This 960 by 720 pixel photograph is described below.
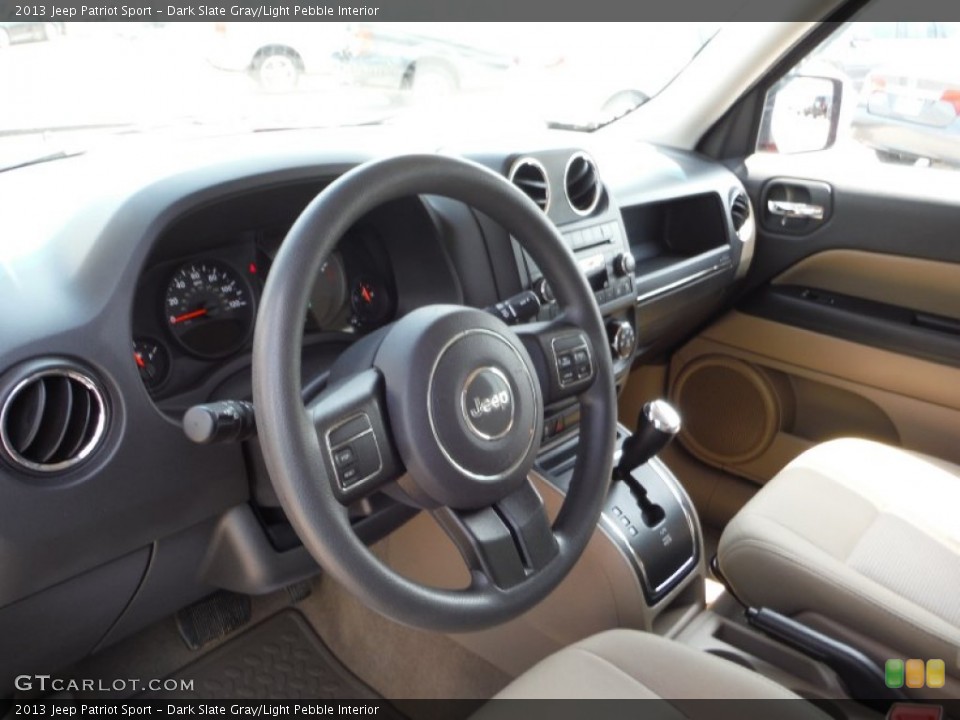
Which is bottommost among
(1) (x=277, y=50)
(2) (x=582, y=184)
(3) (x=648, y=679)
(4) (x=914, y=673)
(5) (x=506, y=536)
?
(4) (x=914, y=673)

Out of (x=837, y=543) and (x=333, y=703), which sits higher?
(x=837, y=543)

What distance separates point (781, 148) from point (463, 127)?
3.30 ft

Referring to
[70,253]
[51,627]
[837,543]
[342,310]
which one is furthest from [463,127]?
[51,627]

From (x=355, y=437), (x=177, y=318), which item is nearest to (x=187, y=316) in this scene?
(x=177, y=318)

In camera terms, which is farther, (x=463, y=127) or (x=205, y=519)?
(x=463, y=127)

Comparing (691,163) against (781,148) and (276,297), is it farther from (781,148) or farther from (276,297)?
(276,297)

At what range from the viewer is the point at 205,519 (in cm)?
128

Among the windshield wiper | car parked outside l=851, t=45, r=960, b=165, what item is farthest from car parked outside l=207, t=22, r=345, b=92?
car parked outside l=851, t=45, r=960, b=165

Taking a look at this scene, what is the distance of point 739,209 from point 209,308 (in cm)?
144

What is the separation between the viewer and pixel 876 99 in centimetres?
222

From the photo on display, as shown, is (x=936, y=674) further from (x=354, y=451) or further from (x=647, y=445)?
(x=354, y=451)

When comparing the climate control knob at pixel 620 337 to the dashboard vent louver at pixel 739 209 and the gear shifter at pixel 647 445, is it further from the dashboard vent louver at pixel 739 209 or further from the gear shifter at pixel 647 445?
the dashboard vent louver at pixel 739 209

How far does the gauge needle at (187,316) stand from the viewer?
130cm

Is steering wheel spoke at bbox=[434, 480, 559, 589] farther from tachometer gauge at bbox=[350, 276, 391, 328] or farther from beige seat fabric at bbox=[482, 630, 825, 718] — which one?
tachometer gauge at bbox=[350, 276, 391, 328]
